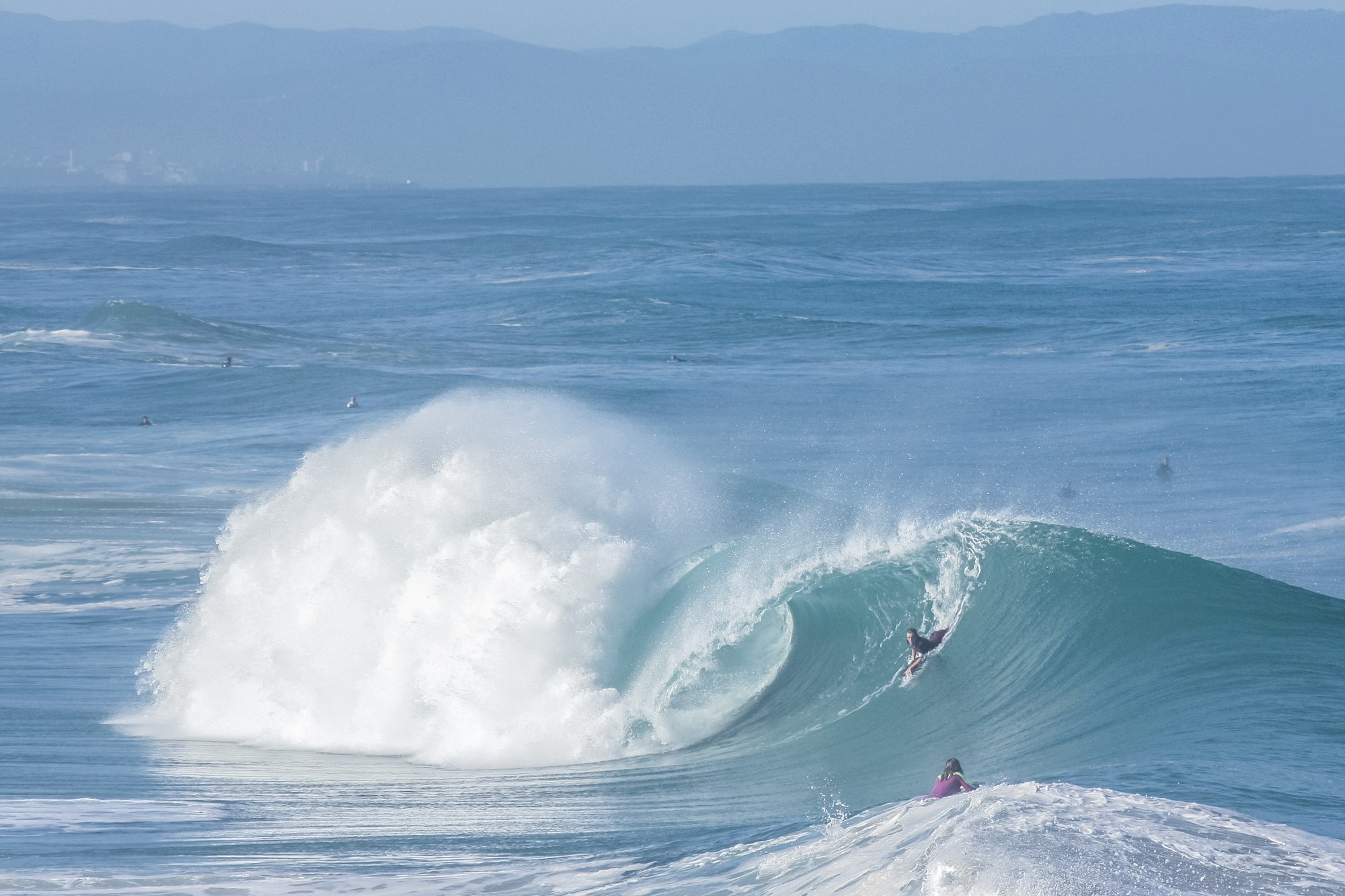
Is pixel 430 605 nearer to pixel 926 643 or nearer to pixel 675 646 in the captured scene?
pixel 675 646

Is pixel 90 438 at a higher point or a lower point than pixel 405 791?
higher

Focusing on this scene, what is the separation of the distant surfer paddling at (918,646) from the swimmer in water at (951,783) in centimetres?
343

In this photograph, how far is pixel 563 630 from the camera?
41.0 feet

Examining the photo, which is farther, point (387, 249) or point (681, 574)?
point (387, 249)

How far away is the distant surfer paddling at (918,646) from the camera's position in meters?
12.2

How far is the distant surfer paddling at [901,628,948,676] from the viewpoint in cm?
1220

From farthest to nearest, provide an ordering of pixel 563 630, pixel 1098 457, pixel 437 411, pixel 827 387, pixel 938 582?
pixel 827 387, pixel 1098 457, pixel 437 411, pixel 938 582, pixel 563 630

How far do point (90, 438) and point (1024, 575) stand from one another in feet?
70.9

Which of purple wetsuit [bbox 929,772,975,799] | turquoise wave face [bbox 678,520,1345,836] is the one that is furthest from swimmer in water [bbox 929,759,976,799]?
turquoise wave face [bbox 678,520,1345,836]

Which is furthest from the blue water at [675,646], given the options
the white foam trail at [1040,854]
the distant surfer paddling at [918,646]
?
the distant surfer paddling at [918,646]

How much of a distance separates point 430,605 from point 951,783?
6016 millimetres

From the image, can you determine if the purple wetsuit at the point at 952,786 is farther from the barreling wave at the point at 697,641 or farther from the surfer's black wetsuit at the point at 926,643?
the surfer's black wetsuit at the point at 926,643

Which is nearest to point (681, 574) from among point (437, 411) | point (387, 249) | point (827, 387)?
point (437, 411)

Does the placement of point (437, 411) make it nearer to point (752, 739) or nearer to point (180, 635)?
point (180, 635)
